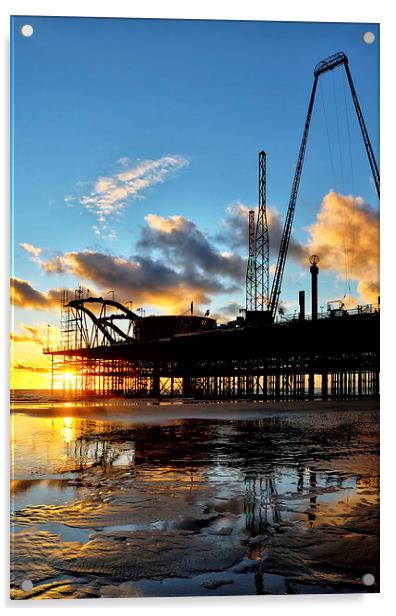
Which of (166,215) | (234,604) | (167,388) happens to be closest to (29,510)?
(234,604)

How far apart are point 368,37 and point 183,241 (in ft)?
10.8

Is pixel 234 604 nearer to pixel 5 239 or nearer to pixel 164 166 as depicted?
pixel 5 239

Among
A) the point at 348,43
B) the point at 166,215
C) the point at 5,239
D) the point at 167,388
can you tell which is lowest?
the point at 167,388

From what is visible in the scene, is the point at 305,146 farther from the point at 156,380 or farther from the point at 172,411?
the point at 156,380

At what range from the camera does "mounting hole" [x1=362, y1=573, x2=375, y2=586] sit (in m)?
5.58

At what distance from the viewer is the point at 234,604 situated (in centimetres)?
534

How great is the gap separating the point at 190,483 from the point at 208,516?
1.36m

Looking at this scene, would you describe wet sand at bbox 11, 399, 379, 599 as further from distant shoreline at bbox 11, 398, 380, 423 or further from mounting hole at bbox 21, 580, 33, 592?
distant shoreline at bbox 11, 398, 380, 423

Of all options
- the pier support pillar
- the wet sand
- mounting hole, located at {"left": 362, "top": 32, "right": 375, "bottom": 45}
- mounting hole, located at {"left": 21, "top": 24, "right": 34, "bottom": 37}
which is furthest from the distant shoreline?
mounting hole, located at {"left": 21, "top": 24, "right": 34, "bottom": 37}

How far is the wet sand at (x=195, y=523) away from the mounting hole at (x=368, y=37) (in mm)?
5041

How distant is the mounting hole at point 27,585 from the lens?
5531 millimetres

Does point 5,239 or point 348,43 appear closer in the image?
point 5,239

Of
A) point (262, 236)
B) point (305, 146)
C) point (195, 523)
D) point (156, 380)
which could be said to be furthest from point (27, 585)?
point (156, 380)
